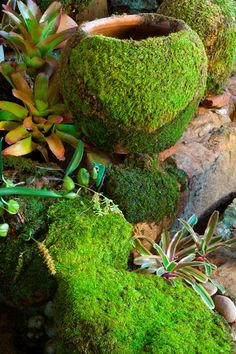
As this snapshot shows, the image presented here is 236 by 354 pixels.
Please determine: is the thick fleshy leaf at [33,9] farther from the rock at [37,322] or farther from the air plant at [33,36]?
the rock at [37,322]

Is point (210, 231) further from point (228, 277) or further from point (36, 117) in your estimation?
point (36, 117)

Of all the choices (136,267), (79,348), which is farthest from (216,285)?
(79,348)

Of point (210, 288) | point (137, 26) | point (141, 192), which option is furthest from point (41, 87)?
point (210, 288)

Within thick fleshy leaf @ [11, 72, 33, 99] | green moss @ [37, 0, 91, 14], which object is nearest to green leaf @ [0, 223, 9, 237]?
thick fleshy leaf @ [11, 72, 33, 99]

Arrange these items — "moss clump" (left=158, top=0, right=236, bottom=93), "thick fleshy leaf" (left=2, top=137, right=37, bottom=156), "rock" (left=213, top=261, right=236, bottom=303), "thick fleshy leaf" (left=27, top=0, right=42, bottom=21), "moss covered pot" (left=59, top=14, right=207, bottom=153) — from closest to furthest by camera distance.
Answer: "moss covered pot" (left=59, top=14, right=207, bottom=153), "rock" (left=213, top=261, right=236, bottom=303), "thick fleshy leaf" (left=2, top=137, right=37, bottom=156), "thick fleshy leaf" (left=27, top=0, right=42, bottom=21), "moss clump" (left=158, top=0, right=236, bottom=93)

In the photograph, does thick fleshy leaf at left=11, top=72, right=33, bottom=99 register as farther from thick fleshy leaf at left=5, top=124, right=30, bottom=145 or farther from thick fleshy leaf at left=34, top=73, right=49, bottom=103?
thick fleshy leaf at left=5, top=124, right=30, bottom=145
